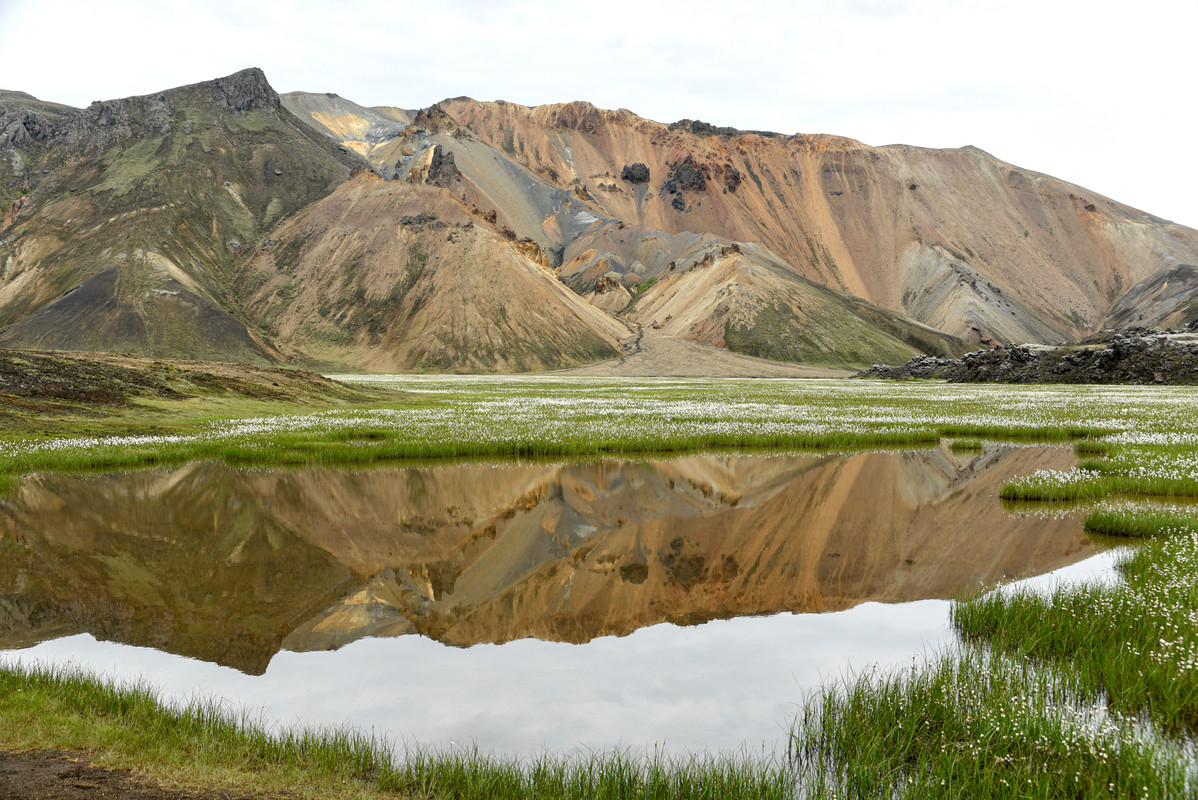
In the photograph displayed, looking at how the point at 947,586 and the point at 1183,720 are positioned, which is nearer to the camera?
the point at 1183,720

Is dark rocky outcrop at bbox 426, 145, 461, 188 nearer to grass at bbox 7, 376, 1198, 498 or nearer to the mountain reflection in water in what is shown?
grass at bbox 7, 376, 1198, 498

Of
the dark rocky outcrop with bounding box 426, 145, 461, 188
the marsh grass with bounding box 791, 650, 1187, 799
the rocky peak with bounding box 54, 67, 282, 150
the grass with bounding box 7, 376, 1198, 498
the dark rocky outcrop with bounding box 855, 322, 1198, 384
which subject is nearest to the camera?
the marsh grass with bounding box 791, 650, 1187, 799

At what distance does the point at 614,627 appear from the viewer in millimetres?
9594

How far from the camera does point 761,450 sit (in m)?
27.4

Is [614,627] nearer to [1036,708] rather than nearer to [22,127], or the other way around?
[1036,708]

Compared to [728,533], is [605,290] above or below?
above

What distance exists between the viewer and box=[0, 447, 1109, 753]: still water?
7293 mm

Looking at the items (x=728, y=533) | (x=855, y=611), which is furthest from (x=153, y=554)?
(x=855, y=611)

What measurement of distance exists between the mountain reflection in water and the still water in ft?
0.21

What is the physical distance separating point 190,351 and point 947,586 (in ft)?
416

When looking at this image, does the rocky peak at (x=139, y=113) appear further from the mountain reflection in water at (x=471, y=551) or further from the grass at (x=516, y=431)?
the mountain reflection in water at (x=471, y=551)

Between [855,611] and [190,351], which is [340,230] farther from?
[855,611]

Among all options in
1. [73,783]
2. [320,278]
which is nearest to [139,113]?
[320,278]

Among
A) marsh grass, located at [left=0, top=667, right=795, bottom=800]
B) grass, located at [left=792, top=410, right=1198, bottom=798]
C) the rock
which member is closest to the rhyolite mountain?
the rock
